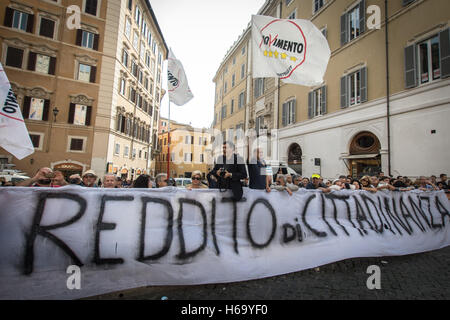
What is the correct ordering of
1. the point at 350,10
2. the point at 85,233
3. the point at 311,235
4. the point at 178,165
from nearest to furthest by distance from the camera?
the point at 85,233
the point at 311,235
the point at 350,10
the point at 178,165

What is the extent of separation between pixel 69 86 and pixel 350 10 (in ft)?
66.3

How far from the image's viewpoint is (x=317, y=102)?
1558 cm

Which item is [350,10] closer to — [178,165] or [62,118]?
[62,118]

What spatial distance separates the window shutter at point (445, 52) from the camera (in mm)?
9242

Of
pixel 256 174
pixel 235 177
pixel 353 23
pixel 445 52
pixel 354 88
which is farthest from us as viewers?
pixel 353 23

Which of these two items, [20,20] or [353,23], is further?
[20,20]

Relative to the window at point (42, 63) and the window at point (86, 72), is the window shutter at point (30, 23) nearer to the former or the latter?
the window at point (42, 63)

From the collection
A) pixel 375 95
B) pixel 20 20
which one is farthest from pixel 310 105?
pixel 20 20

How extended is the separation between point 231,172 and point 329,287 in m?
2.01

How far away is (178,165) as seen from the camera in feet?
143

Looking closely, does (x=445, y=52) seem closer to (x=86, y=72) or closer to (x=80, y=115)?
(x=80, y=115)

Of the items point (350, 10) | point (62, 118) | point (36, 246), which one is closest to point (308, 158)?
point (350, 10)
